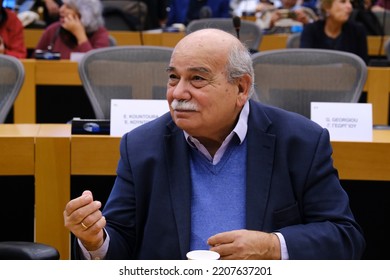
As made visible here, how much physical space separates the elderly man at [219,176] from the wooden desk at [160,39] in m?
5.60

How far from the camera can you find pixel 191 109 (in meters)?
2.51

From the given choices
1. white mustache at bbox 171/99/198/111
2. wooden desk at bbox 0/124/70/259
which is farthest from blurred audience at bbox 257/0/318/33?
white mustache at bbox 171/99/198/111

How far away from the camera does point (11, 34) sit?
730 cm

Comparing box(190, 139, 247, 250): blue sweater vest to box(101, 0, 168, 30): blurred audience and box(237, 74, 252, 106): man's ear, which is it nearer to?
box(237, 74, 252, 106): man's ear

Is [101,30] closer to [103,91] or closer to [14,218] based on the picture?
[103,91]

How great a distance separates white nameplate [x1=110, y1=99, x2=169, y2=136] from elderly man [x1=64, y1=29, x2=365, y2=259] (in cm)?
86

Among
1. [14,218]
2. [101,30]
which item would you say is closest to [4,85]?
[14,218]

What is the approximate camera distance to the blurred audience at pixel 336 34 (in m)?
7.12

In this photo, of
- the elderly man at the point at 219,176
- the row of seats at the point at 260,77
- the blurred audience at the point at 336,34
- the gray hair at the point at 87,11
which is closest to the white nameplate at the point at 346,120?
the row of seats at the point at 260,77

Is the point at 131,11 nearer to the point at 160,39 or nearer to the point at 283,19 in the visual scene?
the point at 160,39

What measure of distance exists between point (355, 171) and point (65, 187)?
3.64 feet

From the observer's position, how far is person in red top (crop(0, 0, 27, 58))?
7.23m

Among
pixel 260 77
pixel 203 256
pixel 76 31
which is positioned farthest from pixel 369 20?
pixel 203 256

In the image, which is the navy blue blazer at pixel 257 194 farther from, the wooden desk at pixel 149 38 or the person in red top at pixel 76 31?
the wooden desk at pixel 149 38
